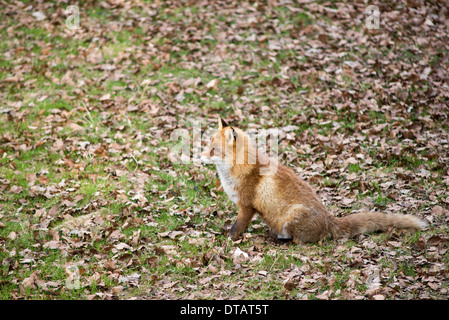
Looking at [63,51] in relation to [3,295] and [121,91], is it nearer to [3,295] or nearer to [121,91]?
[121,91]

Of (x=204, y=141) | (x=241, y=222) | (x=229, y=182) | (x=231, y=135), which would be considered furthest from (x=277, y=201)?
(x=204, y=141)

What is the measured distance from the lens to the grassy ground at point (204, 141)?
581 cm

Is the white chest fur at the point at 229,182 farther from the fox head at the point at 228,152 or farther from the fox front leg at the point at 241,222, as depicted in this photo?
the fox front leg at the point at 241,222

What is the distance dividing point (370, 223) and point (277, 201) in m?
1.43

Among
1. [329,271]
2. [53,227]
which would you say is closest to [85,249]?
[53,227]

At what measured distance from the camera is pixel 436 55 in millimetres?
11258

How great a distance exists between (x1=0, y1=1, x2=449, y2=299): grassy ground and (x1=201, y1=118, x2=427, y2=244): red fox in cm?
20

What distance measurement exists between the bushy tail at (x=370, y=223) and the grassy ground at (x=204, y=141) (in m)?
0.13

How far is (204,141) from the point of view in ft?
31.5

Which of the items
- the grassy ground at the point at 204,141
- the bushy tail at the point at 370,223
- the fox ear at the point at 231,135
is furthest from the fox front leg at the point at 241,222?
the bushy tail at the point at 370,223

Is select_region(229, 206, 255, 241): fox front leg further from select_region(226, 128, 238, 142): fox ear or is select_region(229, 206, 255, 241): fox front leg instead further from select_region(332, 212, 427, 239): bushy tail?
select_region(332, 212, 427, 239): bushy tail

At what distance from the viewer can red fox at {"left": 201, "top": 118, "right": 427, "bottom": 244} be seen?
20.4 ft

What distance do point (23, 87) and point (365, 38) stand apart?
971 cm

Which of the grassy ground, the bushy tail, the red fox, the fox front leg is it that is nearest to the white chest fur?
the red fox
